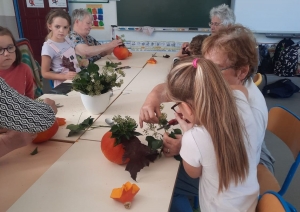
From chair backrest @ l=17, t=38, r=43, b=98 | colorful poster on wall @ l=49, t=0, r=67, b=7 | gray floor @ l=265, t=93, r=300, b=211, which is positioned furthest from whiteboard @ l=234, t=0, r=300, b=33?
chair backrest @ l=17, t=38, r=43, b=98

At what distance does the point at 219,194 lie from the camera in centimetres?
105

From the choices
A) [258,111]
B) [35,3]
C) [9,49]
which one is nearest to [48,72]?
[9,49]

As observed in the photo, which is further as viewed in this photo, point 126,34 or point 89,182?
point 126,34

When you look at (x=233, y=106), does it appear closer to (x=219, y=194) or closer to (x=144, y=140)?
(x=219, y=194)

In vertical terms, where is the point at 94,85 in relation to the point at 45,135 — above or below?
above

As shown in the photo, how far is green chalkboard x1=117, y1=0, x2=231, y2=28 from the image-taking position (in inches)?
171

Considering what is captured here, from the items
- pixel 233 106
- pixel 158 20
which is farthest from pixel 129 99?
Result: pixel 158 20

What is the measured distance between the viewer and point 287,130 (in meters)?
1.53

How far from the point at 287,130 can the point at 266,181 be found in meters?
0.30

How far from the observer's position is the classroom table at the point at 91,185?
0.94 m

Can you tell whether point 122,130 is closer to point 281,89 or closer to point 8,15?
point 281,89

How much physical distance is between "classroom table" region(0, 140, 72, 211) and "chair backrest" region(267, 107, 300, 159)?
3.72ft

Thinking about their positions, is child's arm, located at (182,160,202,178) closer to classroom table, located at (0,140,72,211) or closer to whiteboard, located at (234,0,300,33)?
classroom table, located at (0,140,72,211)

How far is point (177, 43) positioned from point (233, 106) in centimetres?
387
